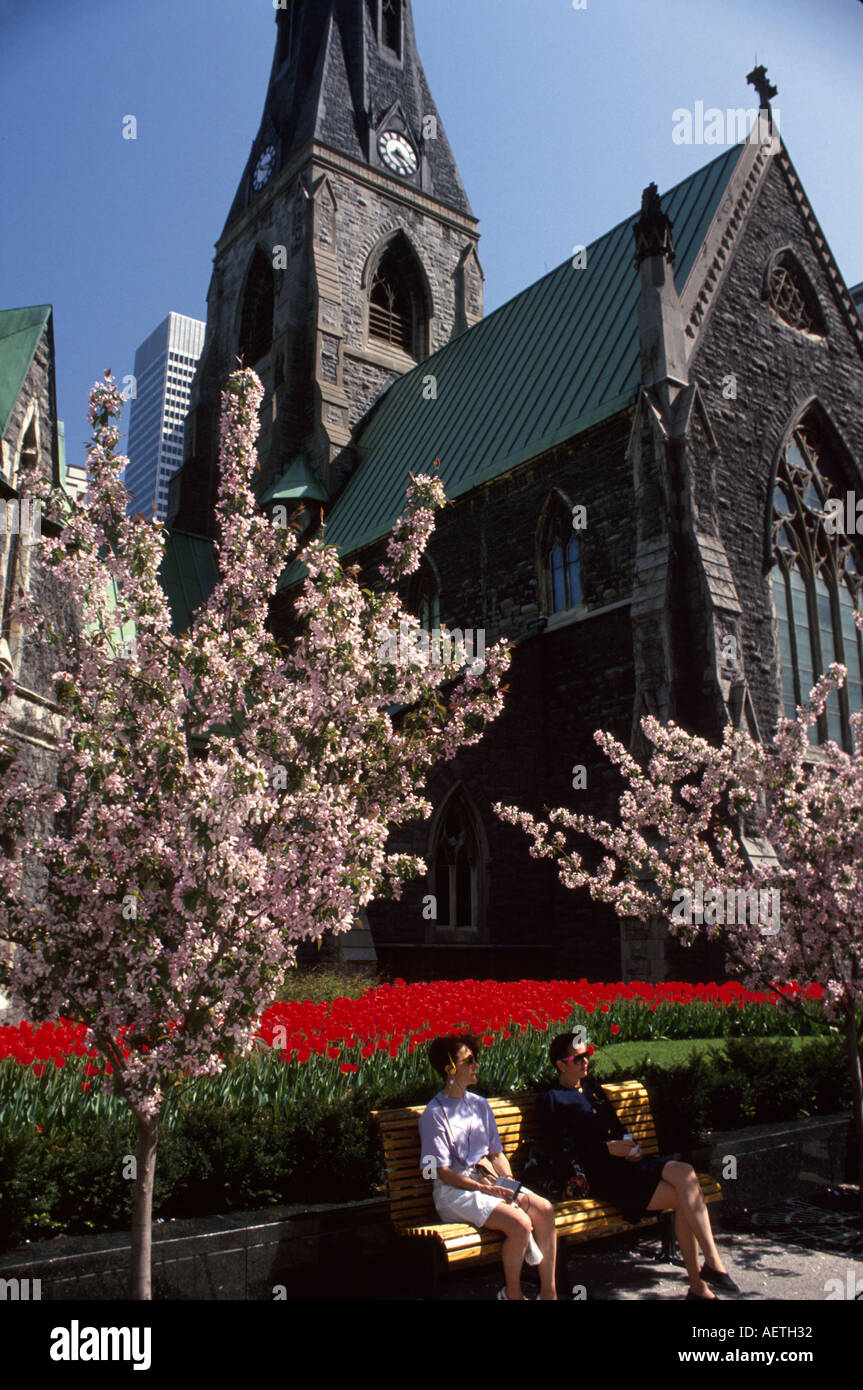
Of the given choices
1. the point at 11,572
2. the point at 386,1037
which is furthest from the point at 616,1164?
the point at 11,572

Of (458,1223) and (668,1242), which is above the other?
(458,1223)

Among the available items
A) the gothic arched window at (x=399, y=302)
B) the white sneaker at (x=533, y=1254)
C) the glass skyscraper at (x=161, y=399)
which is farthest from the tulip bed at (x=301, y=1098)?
the glass skyscraper at (x=161, y=399)

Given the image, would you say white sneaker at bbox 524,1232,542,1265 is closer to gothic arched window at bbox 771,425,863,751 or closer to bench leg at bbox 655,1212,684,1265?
bench leg at bbox 655,1212,684,1265

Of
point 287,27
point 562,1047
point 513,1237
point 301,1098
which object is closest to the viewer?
point 513,1237

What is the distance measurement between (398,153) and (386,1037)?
1263 inches

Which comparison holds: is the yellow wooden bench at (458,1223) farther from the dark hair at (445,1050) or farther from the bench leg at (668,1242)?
the dark hair at (445,1050)

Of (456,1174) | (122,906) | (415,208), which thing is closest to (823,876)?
(456,1174)

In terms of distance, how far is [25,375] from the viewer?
14.6m

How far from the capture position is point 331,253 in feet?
99.6

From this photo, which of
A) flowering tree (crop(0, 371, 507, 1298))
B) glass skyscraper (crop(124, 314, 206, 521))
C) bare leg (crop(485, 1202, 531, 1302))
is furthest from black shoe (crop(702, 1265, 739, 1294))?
glass skyscraper (crop(124, 314, 206, 521))

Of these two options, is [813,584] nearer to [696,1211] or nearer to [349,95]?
[696,1211]

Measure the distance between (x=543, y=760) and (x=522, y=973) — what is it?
3.58 meters

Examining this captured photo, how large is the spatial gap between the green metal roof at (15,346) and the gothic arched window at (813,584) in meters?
12.1

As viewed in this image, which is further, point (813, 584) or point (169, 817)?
point (813, 584)
